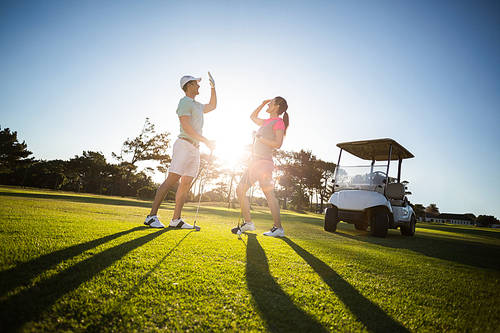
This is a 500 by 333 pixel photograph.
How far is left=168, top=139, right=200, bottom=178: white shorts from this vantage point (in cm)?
399

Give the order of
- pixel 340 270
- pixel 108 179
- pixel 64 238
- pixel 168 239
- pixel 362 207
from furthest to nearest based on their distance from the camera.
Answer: pixel 108 179 < pixel 362 207 < pixel 168 239 < pixel 340 270 < pixel 64 238

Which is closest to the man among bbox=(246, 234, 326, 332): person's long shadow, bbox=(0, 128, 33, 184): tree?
bbox=(246, 234, 326, 332): person's long shadow

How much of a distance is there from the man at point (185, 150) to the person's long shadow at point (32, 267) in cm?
201

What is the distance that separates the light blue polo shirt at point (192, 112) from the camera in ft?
13.2

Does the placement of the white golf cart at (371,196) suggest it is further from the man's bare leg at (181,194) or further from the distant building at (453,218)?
the distant building at (453,218)

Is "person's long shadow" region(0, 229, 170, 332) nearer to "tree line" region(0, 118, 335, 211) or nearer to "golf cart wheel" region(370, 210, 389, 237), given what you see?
"golf cart wheel" region(370, 210, 389, 237)

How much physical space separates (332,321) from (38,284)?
5.30 feet

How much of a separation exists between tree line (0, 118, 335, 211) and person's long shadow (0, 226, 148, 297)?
Result: 26.3m

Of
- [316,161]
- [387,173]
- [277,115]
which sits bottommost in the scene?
[387,173]

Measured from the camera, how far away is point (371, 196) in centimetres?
598

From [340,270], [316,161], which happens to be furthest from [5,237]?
[316,161]

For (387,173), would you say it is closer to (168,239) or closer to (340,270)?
(340,270)

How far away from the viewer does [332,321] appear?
1.25 metres

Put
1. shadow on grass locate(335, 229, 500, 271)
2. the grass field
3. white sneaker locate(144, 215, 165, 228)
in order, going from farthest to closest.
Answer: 1. white sneaker locate(144, 215, 165, 228)
2. shadow on grass locate(335, 229, 500, 271)
3. the grass field
